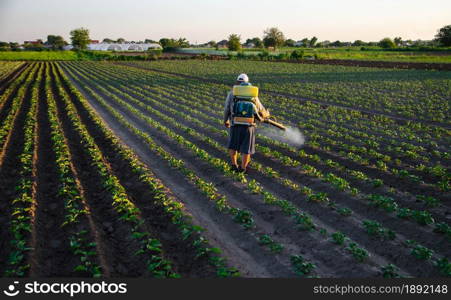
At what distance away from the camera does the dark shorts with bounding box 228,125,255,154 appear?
822 cm

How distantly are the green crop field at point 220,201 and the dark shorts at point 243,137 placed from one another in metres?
0.67

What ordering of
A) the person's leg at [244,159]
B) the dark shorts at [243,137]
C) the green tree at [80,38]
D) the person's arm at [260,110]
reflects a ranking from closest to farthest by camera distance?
the dark shorts at [243,137]
the person's arm at [260,110]
the person's leg at [244,159]
the green tree at [80,38]

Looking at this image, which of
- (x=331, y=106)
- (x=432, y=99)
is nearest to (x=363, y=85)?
(x=432, y=99)

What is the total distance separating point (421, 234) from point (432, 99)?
1714 centimetres

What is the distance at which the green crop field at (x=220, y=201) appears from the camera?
199 inches

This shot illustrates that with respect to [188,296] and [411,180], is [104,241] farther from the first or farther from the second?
[411,180]

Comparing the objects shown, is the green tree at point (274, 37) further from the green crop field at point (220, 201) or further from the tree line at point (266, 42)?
the green crop field at point (220, 201)

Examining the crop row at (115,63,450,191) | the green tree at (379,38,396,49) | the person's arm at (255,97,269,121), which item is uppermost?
the green tree at (379,38,396,49)

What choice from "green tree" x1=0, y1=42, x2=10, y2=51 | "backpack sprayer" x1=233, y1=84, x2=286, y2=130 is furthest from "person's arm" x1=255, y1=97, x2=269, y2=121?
"green tree" x1=0, y1=42, x2=10, y2=51

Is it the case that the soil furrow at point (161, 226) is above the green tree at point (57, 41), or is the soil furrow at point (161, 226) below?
below

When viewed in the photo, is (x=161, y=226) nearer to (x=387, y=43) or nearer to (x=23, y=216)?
(x=23, y=216)

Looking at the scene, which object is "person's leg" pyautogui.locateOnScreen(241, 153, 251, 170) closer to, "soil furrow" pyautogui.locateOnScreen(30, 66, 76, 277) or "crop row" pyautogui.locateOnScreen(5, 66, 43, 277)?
"soil furrow" pyautogui.locateOnScreen(30, 66, 76, 277)

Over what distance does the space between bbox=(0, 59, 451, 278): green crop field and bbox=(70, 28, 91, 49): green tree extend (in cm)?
11990

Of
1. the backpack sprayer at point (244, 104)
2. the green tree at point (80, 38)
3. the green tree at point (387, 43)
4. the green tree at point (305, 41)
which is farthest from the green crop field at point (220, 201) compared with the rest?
the green tree at point (305, 41)
